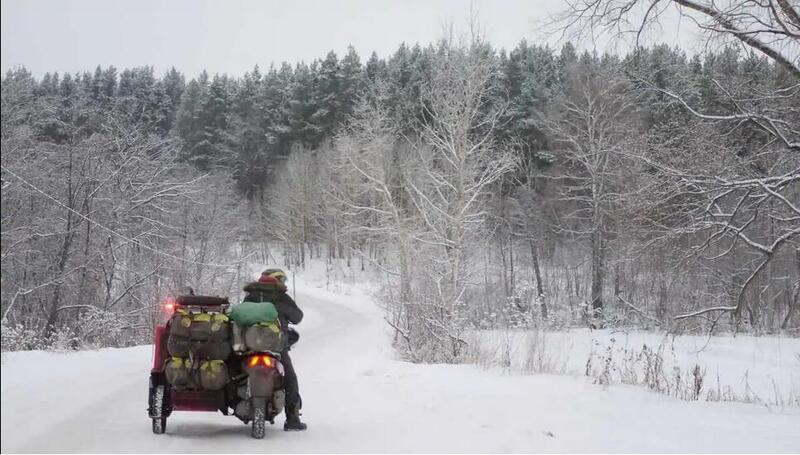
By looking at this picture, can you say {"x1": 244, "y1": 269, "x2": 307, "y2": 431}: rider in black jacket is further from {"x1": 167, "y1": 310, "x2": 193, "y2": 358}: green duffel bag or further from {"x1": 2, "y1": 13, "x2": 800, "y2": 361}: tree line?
{"x1": 2, "y1": 13, "x2": 800, "y2": 361}: tree line

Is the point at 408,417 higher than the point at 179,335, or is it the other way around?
the point at 179,335

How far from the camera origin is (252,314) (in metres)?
5.29

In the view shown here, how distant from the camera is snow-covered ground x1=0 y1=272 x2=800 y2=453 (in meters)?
5.25

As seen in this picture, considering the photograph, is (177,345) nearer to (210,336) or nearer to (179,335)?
(179,335)

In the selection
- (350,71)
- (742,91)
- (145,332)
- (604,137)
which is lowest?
(145,332)

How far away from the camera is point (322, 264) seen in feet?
161

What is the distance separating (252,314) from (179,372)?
76 centimetres

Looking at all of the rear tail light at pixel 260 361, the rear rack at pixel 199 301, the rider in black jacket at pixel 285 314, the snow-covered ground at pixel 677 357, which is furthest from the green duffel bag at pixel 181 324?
the snow-covered ground at pixel 677 357

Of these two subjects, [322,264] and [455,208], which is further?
[322,264]

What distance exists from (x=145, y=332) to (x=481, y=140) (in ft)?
32.8

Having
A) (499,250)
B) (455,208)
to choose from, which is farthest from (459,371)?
(499,250)

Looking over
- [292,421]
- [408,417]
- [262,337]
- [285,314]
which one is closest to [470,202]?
[408,417]

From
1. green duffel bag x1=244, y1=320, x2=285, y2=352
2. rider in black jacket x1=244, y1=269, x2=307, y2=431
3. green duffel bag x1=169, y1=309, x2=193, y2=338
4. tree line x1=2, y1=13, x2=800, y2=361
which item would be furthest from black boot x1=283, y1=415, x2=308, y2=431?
tree line x1=2, y1=13, x2=800, y2=361

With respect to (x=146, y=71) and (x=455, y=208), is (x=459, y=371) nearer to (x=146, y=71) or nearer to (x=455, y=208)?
(x=455, y=208)
